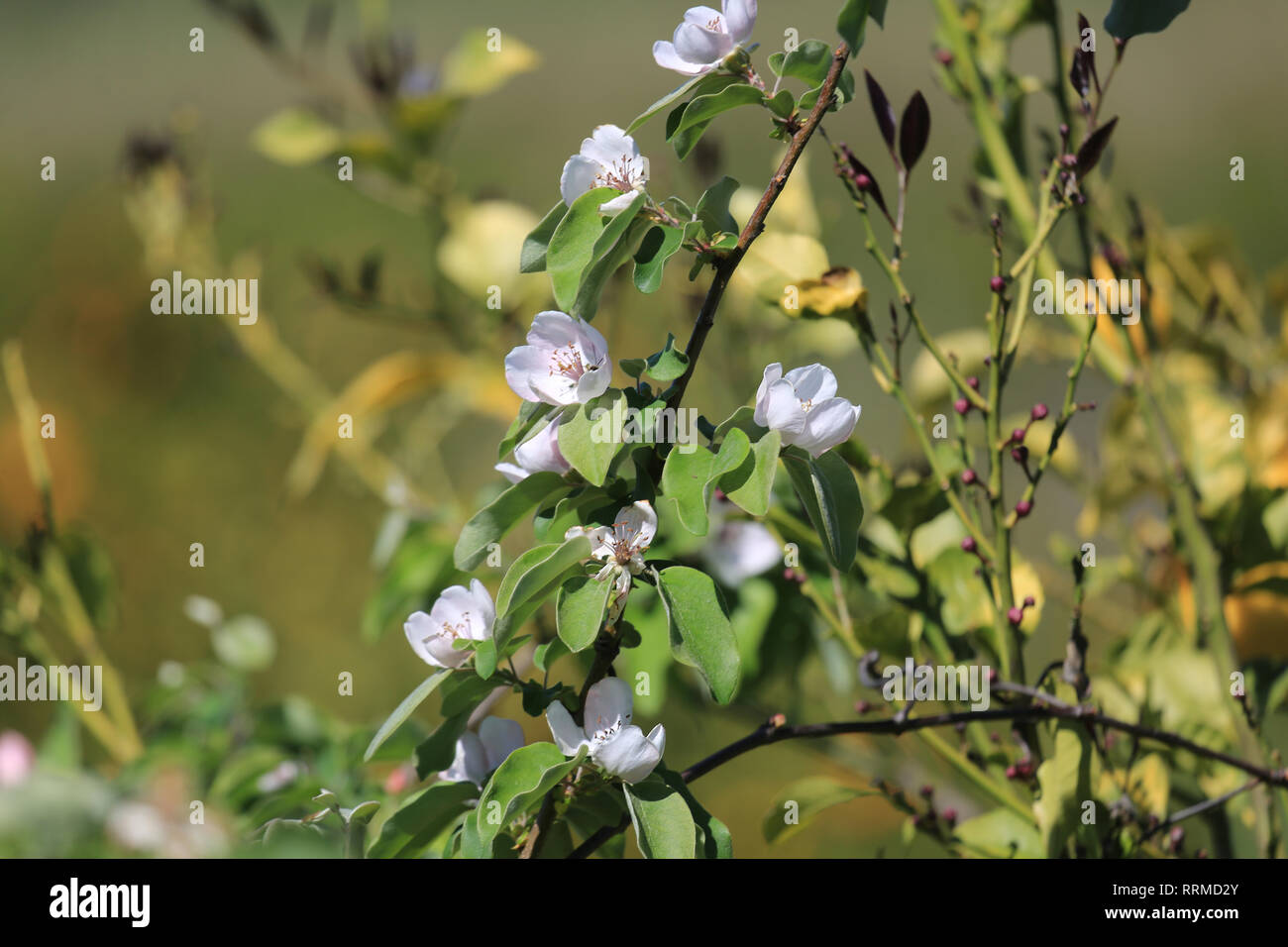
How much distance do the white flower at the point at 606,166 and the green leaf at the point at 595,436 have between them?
60mm

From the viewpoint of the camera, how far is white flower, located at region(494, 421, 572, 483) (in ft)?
1.04

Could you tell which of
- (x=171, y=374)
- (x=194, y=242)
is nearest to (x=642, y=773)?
(x=194, y=242)

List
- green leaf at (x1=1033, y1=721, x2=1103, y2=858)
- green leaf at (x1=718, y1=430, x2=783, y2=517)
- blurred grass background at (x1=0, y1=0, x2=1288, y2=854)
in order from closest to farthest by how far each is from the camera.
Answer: green leaf at (x1=718, y1=430, x2=783, y2=517), green leaf at (x1=1033, y1=721, x2=1103, y2=858), blurred grass background at (x1=0, y1=0, x2=1288, y2=854)

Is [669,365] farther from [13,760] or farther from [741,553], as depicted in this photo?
[13,760]

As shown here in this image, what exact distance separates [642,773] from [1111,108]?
1.73 m

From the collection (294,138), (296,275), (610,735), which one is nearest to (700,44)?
(610,735)

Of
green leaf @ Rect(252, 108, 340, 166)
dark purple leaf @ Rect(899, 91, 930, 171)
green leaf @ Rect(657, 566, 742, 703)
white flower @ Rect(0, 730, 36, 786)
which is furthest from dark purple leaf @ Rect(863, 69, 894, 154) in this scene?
white flower @ Rect(0, 730, 36, 786)

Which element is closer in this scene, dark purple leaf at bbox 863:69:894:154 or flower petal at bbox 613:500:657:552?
flower petal at bbox 613:500:657:552

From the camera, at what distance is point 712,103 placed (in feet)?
1.01

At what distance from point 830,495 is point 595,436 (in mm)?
71

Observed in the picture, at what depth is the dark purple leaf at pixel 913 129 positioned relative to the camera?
0.41 m

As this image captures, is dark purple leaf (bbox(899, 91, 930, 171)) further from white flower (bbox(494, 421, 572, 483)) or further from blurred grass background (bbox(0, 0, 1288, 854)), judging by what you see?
blurred grass background (bbox(0, 0, 1288, 854))
